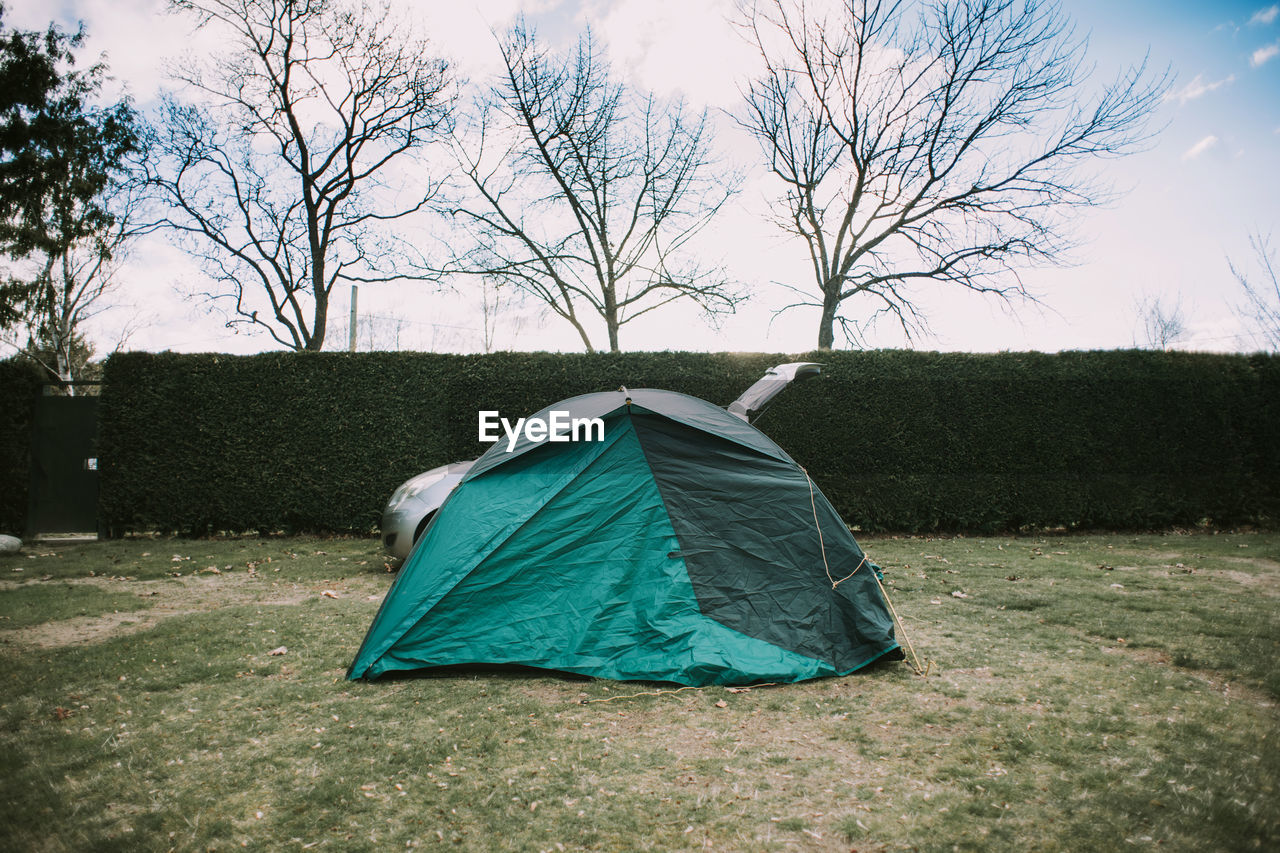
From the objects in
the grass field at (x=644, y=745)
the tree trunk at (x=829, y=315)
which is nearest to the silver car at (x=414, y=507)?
the grass field at (x=644, y=745)

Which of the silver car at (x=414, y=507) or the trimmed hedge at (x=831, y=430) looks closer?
the silver car at (x=414, y=507)

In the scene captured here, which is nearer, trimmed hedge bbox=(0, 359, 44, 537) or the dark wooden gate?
trimmed hedge bbox=(0, 359, 44, 537)

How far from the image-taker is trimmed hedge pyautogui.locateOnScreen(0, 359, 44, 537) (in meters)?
9.88

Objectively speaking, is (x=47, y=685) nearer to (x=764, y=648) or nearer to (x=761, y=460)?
(x=764, y=648)

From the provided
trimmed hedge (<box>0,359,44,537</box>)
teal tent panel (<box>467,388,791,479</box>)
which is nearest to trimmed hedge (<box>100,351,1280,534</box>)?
trimmed hedge (<box>0,359,44,537</box>)

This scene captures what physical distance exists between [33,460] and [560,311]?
36.9 ft

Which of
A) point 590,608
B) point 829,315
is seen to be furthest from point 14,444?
point 829,315

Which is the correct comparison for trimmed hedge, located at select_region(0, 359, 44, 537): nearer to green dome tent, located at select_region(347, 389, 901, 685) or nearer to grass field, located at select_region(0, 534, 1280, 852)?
grass field, located at select_region(0, 534, 1280, 852)

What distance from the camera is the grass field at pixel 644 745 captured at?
98.0 inches

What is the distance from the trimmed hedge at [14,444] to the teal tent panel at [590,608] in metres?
9.49

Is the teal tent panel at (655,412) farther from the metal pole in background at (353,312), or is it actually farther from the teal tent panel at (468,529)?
the metal pole in background at (353,312)

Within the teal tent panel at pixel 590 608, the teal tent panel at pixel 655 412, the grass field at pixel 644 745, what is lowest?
the grass field at pixel 644 745

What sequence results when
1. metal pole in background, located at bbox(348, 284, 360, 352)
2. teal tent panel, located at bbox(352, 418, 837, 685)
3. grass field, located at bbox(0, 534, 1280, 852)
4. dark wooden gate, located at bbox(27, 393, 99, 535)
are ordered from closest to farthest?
1. grass field, located at bbox(0, 534, 1280, 852)
2. teal tent panel, located at bbox(352, 418, 837, 685)
3. dark wooden gate, located at bbox(27, 393, 99, 535)
4. metal pole in background, located at bbox(348, 284, 360, 352)


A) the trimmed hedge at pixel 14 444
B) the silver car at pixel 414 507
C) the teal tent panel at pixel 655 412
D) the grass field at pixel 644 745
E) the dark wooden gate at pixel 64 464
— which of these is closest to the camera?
the grass field at pixel 644 745
